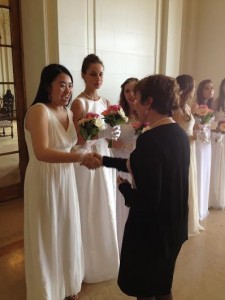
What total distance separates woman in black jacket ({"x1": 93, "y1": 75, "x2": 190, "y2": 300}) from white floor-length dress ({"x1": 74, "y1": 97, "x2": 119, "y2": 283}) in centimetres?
76

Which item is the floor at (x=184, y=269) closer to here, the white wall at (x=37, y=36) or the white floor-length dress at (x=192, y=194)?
the white floor-length dress at (x=192, y=194)

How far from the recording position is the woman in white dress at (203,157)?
11.6 ft

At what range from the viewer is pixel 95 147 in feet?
7.48

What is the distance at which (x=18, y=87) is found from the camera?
375 centimetres

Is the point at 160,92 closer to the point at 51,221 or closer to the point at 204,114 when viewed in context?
the point at 51,221

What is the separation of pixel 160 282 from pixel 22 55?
3.20 metres

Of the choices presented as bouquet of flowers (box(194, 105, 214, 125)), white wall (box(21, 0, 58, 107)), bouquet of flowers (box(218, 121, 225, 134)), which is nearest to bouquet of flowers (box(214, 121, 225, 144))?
bouquet of flowers (box(218, 121, 225, 134))

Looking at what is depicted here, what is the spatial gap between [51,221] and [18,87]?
2.42m

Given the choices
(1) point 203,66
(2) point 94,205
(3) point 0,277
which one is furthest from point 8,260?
(1) point 203,66

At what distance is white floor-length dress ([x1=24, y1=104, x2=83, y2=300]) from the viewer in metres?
1.83

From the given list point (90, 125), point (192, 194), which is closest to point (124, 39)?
point (192, 194)

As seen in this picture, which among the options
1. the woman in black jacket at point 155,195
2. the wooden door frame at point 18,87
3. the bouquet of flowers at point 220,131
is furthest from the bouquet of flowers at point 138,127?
the wooden door frame at point 18,87

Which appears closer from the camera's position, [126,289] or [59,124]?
[126,289]

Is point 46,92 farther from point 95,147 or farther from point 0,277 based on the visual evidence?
point 0,277
